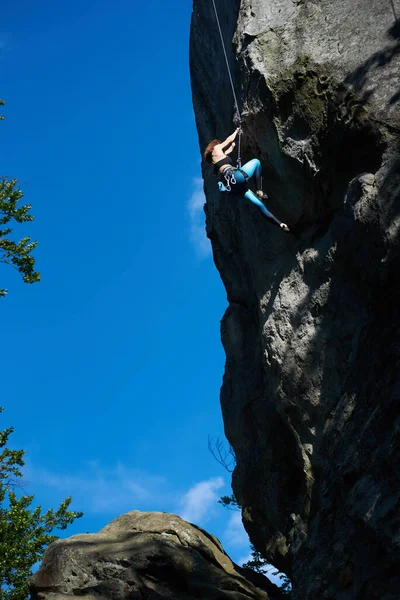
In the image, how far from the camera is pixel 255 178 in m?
10.6

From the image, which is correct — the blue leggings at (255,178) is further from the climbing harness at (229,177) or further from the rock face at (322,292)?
the rock face at (322,292)

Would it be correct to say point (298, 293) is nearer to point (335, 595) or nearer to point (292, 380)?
point (292, 380)

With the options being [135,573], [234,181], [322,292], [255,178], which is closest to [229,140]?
[255,178]

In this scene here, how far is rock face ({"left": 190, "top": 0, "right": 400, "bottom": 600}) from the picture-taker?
7.61 m

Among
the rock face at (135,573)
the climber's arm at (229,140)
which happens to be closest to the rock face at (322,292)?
the climber's arm at (229,140)

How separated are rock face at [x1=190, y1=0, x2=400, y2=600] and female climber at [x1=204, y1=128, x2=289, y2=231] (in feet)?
0.91

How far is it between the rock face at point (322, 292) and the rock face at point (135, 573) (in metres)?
1.14

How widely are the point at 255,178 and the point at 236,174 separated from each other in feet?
2.07

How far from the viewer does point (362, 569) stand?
23.3 ft

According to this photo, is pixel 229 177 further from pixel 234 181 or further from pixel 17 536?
pixel 17 536

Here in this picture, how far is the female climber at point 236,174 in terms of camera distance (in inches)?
397

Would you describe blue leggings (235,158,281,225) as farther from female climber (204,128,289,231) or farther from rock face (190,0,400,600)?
rock face (190,0,400,600)

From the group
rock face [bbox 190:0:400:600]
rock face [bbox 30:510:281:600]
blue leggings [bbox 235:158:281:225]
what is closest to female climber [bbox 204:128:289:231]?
blue leggings [bbox 235:158:281:225]

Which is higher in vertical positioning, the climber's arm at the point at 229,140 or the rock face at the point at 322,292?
the climber's arm at the point at 229,140
